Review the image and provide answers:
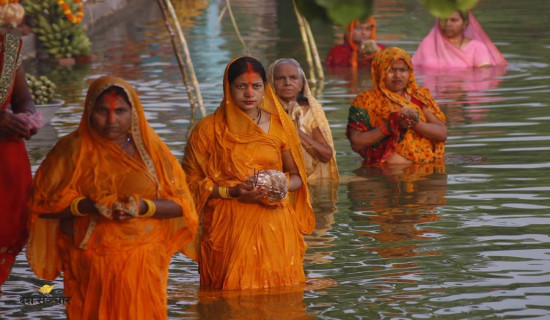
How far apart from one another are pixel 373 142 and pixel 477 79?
22.1ft

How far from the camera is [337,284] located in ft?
23.6

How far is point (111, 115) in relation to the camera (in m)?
5.41

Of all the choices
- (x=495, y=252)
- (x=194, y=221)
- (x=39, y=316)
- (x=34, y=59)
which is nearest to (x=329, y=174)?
(x=495, y=252)

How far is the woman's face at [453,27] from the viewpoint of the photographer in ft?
57.7

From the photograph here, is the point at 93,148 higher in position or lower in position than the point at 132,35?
lower

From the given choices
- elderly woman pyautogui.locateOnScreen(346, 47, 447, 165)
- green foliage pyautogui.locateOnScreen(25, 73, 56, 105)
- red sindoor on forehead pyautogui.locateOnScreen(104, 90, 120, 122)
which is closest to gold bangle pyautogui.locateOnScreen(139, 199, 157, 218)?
red sindoor on forehead pyautogui.locateOnScreen(104, 90, 120, 122)

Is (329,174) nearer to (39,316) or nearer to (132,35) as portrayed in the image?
(39,316)

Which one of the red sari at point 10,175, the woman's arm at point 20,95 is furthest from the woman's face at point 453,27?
the red sari at point 10,175

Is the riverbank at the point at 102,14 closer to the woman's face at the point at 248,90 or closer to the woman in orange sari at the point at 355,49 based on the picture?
the woman in orange sari at the point at 355,49

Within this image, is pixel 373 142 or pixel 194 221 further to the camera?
pixel 373 142

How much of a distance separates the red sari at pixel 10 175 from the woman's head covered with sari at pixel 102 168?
63 cm

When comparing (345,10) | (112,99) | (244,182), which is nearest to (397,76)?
(244,182)

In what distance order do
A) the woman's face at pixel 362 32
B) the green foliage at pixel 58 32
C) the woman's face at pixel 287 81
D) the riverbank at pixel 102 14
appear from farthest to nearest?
the riverbank at pixel 102 14 < the green foliage at pixel 58 32 < the woman's face at pixel 362 32 < the woman's face at pixel 287 81

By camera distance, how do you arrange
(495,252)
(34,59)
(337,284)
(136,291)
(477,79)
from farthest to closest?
(34,59) → (477,79) → (495,252) → (337,284) → (136,291)
